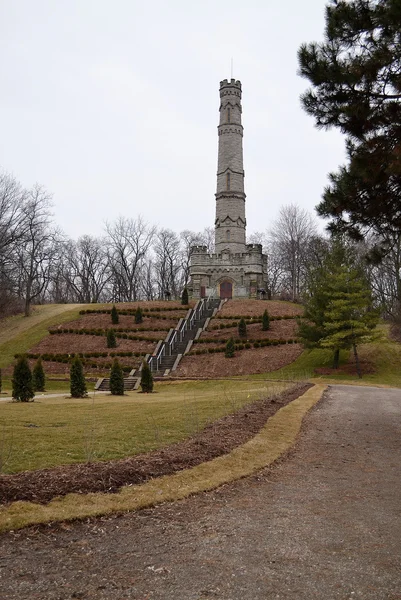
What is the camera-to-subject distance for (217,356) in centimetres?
3372

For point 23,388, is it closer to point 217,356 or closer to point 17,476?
point 17,476

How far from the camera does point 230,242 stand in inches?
1999

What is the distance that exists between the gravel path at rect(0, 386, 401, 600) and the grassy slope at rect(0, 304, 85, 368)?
29.8 metres

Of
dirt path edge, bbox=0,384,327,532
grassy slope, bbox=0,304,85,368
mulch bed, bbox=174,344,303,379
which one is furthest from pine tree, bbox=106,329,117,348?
dirt path edge, bbox=0,384,327,532

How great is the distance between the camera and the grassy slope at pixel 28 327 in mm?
35781

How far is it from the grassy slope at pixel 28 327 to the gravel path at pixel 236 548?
2977 centimetres

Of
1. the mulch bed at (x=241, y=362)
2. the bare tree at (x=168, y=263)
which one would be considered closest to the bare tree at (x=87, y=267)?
the bare tree at (x=168, y=263)

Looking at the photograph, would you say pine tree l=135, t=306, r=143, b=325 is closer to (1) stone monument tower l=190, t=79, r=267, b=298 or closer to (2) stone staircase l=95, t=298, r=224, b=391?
(2) stone staircase l=95, t=298, r=224, b=391

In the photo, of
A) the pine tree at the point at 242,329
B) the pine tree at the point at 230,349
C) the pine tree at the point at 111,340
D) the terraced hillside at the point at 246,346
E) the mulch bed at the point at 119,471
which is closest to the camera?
the mulch bed at the point at 119,471

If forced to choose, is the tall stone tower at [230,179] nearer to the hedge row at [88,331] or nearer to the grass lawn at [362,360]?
the hedge row at [88,331]

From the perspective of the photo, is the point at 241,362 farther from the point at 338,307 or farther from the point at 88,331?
the point at 88,331

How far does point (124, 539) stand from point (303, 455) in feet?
15.4

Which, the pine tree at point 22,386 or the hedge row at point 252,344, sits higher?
the hedge row at point 252,344

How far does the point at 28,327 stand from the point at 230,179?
82.3 ft
